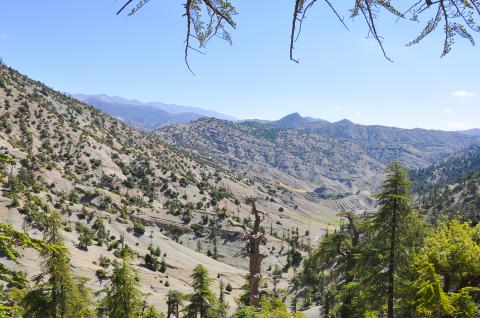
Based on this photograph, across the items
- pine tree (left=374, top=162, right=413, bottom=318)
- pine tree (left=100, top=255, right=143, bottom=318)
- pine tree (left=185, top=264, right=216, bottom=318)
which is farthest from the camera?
pine tree (left=185, top=264, right=216, bottom=318)

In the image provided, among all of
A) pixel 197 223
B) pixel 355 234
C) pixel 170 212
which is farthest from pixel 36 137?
pixel 355 234

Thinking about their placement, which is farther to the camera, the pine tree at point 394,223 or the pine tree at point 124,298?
the pine tree at point 124,298

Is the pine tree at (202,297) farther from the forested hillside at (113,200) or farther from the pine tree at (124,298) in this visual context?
the forested hillside at (113,200)

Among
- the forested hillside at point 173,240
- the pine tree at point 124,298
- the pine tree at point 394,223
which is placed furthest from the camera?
the pine tree at point 124,298

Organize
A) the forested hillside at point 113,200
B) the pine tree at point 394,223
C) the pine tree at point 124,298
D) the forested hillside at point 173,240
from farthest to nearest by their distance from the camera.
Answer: the forested hillside at point 113,200 < the pine tree at point 124,298 < the forested hillside at point 173,240 < the pine tree at point 394,223

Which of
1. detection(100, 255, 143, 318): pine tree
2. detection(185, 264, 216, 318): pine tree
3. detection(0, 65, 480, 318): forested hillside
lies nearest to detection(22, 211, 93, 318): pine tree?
detection(0, 65, 480, 318): forested hillside

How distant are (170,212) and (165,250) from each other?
3239 centimetres

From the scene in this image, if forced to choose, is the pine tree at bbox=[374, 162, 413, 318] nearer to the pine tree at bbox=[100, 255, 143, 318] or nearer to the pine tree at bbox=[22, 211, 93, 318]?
the pine tree at bbox=[100, 255, 143, 318]

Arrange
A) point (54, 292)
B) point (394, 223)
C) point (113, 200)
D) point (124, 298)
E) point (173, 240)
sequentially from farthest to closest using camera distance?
1. point (113, 200)
2. point (173, 240)
3. point (124, 298)
4. point (54, 292)
5. point (394, 223)

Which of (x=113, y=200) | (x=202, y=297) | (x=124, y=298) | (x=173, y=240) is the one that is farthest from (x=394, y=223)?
(x=113, y=200)

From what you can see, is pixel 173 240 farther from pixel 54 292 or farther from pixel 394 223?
pixel 394 223

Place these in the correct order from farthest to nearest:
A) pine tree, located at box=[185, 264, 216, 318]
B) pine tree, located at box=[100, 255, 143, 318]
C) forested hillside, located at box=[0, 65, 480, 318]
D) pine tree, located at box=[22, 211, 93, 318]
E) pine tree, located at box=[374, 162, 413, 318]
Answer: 1. pine tree, located at box=[185, 264, 216, 318]
2. pine tree, located at box=[100, 255, 143, 318]
3. pine tree, located at box=[22, 211, 93, 318]
4. forested hillside, located at box=[0, 65, 480, 318]
5. pine tree, located at box=[374, 162, 413, 318]

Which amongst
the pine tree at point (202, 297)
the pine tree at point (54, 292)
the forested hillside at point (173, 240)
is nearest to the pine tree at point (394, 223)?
the forested hillside at point (173, 240)

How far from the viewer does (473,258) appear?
1870cm
